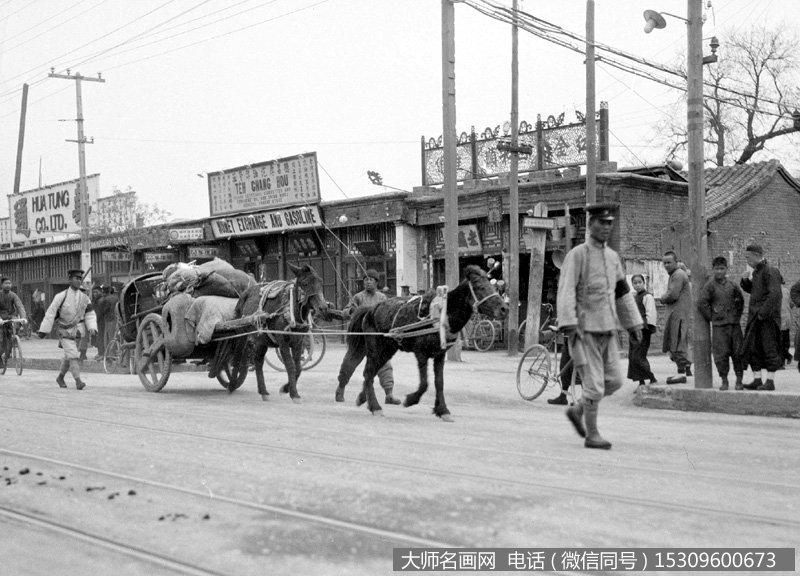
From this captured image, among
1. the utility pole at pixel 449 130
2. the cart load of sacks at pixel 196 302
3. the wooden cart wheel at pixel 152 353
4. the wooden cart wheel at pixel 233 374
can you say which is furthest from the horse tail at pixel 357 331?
the utility pole at pixel 449 130

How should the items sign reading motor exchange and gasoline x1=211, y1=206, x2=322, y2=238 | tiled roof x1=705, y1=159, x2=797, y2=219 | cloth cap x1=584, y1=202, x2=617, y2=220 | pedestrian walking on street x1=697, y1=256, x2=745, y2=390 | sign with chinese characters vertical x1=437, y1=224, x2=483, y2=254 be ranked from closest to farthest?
cloth cap x1=584, y1=202, x2=617, y2=220 → pedestrian walking on street x1=697, y1=256, x2=745, y2=390 → tiled roof x1=705, y1=159, x2=797, y2=219 → sign with chinese characters vertical x1=437, y1=224, x2=483, y2=254 → sign reading motor exchange and gasoline x1=211, y1=206, x2=322, y2=238

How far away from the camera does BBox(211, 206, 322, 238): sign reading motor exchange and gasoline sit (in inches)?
1216

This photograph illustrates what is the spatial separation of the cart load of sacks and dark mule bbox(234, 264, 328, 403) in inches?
22.8

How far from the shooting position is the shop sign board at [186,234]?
35312 mm

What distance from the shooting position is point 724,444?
28.0 feet

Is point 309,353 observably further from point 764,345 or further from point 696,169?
point 764,345

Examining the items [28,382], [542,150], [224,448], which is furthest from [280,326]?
[542,150]

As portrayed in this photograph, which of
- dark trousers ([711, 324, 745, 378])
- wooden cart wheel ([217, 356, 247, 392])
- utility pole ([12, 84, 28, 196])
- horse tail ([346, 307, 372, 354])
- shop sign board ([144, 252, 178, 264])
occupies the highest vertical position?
utility pole ([12, 84, 28, 196])

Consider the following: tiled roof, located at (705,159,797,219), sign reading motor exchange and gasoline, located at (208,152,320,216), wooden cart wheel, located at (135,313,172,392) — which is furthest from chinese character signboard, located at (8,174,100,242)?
wooden cart wheel, located at (135,313,172,392)

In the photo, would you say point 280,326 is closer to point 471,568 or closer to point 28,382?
point 28,382

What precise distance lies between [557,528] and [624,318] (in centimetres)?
332

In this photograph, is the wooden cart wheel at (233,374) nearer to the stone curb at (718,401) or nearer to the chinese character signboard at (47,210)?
the stone curb at (718,401)

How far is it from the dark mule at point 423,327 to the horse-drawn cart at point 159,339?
2.15 metres

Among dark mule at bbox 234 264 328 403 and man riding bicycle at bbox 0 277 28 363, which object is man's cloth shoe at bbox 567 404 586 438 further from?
man riding bicycle at bbox 0 277 28 363
